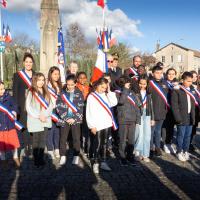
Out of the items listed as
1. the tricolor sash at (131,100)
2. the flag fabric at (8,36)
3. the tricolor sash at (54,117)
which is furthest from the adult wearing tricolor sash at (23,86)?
the flag fabric at (8,36)

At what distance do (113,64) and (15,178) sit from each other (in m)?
3.90

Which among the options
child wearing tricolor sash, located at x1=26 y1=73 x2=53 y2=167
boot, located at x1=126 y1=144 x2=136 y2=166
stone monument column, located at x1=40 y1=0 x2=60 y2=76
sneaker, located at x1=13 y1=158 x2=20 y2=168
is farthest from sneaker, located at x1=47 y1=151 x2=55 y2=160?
stone monument column, located at x1=40 y1=0 x2=60 y2=76

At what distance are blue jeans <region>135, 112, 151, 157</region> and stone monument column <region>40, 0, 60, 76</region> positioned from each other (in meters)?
6.32

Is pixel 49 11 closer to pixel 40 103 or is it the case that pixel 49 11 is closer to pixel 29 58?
pixel 29 58

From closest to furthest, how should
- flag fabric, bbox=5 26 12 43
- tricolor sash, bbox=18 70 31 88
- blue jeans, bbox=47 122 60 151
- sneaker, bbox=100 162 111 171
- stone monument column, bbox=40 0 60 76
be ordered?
1. sneaker, bbox=100 162 111 171
2. tricolor sash, bbox=18 70 31 88
3. blue jeans, bbox=47 122 60 151
4. stone monument column, bbox=40 0 60 76
5. flag fabric, bbox=5 26 12 43

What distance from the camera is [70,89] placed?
246 inches

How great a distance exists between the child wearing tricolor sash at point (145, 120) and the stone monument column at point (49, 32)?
6.16 meters

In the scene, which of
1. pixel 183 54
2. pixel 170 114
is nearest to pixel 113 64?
pixel 170 114

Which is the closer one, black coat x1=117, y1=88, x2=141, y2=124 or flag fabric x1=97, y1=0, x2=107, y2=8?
black coat x1=117, y1=88, x2=141, y2=124

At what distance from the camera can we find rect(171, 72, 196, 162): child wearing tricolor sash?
21.2ft

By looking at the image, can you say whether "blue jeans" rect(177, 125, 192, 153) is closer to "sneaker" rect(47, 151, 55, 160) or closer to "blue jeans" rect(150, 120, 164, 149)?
"blue jeans" rect(150, 120, 164, 149)

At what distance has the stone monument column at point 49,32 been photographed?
39.2ft

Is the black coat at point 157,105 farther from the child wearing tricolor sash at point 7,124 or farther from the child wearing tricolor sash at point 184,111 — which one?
the child wearing tricolor sash at point 7,124

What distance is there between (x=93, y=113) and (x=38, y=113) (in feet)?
3.53
